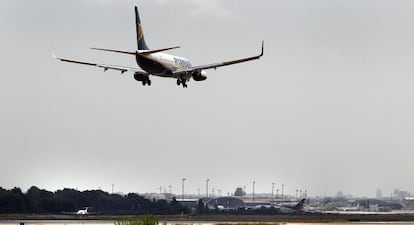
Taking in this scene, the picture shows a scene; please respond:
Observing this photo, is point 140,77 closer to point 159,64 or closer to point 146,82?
point 146,82

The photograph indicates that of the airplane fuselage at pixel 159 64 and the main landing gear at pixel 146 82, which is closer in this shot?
the airplane fuselage at pixel 159 64

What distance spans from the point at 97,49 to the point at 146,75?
1967 cm

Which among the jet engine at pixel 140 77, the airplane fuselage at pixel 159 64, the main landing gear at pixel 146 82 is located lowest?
the main landing gear at pixel 146 82

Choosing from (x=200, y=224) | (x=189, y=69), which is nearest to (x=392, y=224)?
(x=200, y=224)

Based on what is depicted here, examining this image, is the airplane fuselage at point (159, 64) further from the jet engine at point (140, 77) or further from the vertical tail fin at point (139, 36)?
the vertical tail fin at point (139, 36)

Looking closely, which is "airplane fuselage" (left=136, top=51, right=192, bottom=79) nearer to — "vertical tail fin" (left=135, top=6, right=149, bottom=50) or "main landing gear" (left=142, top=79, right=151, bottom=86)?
"main landing gear" (left=142, top=79, right=151, bottom=86)

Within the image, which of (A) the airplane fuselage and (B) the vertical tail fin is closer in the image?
(A) the airplane fuselage

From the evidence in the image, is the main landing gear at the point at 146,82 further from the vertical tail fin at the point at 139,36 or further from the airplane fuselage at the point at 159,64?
the vertical tail fin at the point at 139,36

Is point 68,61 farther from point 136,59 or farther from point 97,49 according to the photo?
point 97,49

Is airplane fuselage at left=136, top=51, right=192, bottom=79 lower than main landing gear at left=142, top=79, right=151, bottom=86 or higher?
higher

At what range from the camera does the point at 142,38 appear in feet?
529

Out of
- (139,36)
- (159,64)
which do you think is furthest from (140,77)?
(139,36)

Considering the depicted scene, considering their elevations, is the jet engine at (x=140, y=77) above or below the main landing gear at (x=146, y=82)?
above

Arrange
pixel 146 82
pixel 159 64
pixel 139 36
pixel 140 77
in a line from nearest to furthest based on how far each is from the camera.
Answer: pixel 159 64, pixel 140 77, pixel 146 82, pixel 139 36
